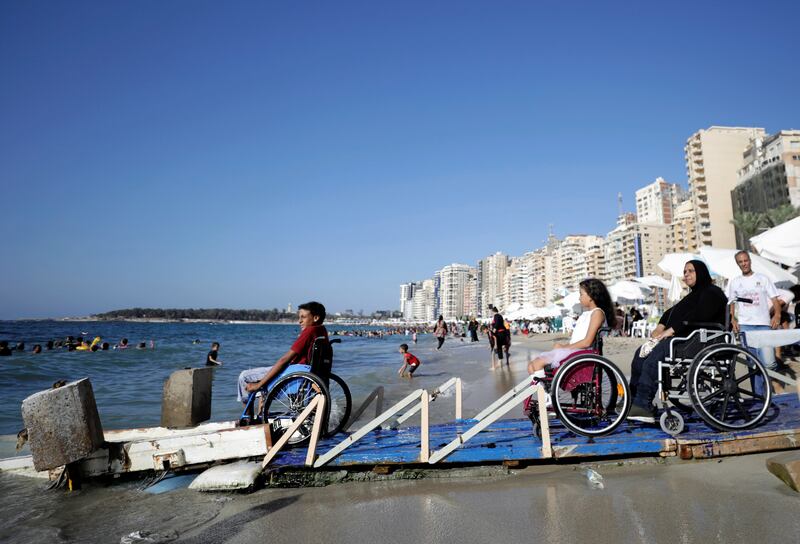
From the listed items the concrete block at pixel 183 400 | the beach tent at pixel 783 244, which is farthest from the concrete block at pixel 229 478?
the beach tent at pixel 783 244

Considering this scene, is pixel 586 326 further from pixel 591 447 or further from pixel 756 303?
pixel 756 303

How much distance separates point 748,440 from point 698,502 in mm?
1136

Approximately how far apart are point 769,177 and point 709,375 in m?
86.6

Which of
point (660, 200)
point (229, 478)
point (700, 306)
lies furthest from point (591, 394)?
point (660, 200)

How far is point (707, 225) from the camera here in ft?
281

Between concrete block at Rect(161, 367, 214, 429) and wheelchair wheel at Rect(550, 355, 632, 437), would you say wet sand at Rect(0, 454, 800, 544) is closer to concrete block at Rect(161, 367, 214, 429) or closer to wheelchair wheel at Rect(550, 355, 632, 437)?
wheelchair wheel at Rect(550, 355, 632, 437)

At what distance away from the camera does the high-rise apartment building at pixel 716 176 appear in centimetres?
8462

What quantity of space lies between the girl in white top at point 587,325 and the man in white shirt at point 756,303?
2751 mm

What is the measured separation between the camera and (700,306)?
4.26m

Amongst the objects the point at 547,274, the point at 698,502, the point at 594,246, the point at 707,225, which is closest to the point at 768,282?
the point at 698,502

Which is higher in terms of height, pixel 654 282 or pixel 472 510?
pixel 654 282

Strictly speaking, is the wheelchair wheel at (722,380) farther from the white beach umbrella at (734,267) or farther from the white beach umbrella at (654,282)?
the white beach umbrella at (654,282)

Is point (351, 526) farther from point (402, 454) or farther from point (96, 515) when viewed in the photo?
point (96, 515)

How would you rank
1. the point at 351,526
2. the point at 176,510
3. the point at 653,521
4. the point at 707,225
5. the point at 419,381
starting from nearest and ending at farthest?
1. the point at 653,521
2. the point at 351,526
3. the point at 176,510
4. the point at 419,381
5. the point at 707,225
